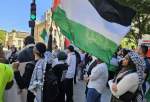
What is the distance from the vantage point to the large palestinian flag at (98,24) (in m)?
7.93

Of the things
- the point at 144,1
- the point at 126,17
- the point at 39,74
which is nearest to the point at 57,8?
the point at 39,74

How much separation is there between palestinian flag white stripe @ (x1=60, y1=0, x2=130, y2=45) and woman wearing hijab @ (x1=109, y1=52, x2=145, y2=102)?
38 centimetres

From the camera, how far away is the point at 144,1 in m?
38.9

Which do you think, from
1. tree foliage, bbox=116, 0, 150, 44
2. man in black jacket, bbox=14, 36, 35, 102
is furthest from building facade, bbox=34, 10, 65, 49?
tree foliage, bbox=116, 0, 150, 44

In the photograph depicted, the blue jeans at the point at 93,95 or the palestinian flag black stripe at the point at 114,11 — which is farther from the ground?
the palestinian flag black stripe at the point at 114,11

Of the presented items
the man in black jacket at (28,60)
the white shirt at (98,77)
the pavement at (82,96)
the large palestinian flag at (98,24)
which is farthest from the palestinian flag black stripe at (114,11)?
the pavement at (82,96)

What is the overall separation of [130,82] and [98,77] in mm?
2471

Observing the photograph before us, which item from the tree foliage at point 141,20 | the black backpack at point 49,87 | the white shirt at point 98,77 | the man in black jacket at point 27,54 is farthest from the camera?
the tree foliage at point 141,20

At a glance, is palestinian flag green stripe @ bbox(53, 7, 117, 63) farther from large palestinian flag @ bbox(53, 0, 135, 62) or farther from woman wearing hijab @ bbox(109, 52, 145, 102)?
woman wearing hijab @ bbox(109, 52, 145, 102)

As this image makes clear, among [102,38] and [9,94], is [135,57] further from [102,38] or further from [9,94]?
[9,94]

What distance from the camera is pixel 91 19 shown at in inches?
325

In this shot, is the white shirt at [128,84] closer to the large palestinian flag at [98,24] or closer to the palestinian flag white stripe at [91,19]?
the large palestinian flag at [98,24]

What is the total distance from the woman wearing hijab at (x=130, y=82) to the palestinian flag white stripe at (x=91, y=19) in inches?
14.9

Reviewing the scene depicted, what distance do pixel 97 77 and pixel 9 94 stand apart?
3.49 meters
